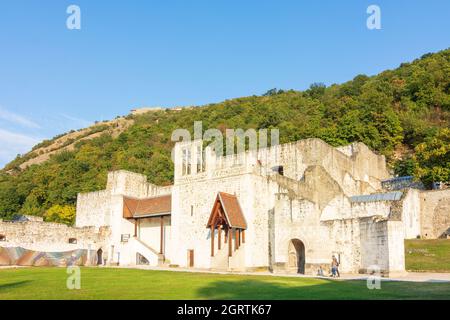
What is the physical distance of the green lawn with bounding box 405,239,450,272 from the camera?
28.2 meters

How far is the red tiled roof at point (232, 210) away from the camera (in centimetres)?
3194

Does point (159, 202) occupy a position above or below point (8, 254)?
above

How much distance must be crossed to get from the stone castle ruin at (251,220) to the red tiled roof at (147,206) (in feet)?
0.44

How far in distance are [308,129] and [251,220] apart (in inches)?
1428

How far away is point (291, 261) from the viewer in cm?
3170

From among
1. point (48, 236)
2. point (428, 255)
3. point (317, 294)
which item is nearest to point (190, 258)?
point (48, 236)

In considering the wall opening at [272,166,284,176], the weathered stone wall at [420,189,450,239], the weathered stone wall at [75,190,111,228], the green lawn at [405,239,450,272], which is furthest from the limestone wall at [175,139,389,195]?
the weathered stone wall at [75,190,111,228]

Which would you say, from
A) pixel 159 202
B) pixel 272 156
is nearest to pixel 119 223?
pixel 159 202

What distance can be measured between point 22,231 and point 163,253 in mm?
12897

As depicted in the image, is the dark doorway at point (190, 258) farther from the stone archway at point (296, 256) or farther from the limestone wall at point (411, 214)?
the limestone wall at point (411, 214)

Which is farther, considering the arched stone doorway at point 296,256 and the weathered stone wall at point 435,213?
the weathered stone wall at point 435,213

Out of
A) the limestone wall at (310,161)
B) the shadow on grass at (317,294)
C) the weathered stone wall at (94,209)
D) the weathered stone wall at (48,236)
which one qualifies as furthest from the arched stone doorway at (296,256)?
the weathered stone wall at (94,209)

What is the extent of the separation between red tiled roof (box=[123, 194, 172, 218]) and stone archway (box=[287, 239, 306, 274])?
13419mm
